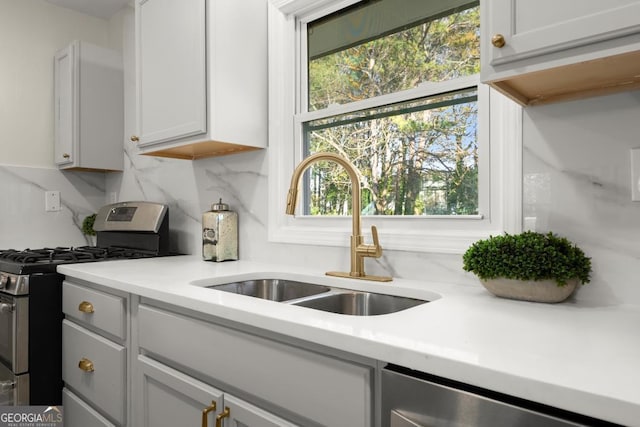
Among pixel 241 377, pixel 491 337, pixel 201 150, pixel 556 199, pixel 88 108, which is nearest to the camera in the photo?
pixel 491 337

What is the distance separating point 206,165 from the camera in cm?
221

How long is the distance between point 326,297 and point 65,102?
2.32 m

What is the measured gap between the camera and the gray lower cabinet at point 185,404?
98 cm

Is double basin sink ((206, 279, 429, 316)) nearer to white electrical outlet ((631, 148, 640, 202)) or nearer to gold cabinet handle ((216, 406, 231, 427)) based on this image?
gold cabinet handle ((216, 406, 231, 427))

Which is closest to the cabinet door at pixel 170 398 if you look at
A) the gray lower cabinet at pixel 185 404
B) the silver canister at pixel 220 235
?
the gray lower cabinet at pixel 185 404

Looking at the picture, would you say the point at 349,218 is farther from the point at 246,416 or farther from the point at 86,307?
the point at 86,307

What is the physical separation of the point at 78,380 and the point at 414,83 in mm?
1723

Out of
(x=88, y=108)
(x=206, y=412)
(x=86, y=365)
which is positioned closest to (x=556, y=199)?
(x=206, y=412)

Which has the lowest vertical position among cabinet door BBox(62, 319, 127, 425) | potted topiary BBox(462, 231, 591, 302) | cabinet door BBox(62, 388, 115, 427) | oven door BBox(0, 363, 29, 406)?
cabinet door BBox(62, 388, 115, 427)

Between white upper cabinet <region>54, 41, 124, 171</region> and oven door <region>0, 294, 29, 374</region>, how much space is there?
1168 millimetres

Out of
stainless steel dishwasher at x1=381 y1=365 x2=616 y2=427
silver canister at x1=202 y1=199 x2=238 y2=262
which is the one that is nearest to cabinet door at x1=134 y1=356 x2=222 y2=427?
stainless steel dishwasher at x1=381 y1=365 x2=616 y2=427

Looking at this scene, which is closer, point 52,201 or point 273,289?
point 273,289

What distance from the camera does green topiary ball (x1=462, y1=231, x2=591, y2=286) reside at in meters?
0.99

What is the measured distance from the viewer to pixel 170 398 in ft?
3.99
